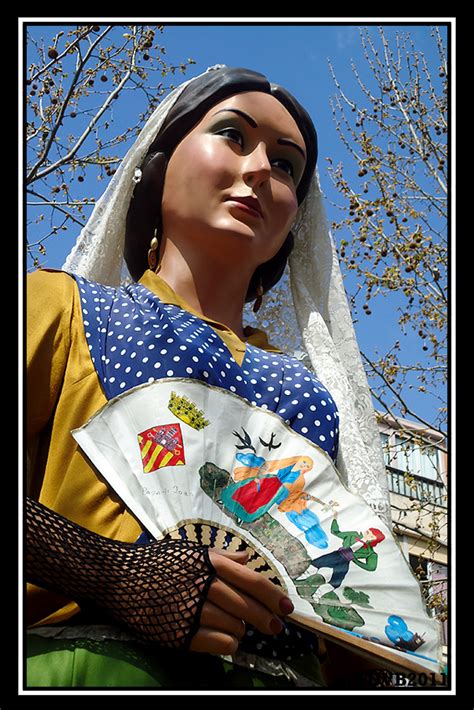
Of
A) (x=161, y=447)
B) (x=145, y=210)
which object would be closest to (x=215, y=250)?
(x=145, y=210)

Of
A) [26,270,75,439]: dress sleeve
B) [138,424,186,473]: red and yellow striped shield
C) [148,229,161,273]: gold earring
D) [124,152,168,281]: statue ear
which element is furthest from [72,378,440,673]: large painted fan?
[124,152,168,281]: statue ear

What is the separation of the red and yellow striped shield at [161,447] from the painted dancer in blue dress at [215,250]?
0.56ft

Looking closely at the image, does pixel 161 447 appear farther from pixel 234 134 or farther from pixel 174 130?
pixel 174 130

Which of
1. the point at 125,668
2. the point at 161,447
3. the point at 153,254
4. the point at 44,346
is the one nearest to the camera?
the point at 125,668

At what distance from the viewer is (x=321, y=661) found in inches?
86.8

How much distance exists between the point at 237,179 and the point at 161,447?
3.13 feet

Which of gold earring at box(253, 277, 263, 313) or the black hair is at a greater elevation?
the black hair

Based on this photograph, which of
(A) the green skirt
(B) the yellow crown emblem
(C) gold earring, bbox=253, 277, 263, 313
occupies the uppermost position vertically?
(C) gold earring, bbox=253, 277, 263, 313

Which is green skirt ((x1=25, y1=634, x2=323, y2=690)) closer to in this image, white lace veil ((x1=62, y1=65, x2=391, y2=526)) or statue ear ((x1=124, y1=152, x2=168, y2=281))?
white lace veil ((x1=62, y1=65, x2=391, y2=526))

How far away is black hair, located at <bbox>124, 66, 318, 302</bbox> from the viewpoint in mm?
2955

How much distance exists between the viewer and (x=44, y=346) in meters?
2.33

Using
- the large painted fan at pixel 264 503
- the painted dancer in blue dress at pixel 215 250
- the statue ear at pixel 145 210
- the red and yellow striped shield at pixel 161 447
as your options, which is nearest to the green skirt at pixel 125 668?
the painted dancer in blue dress at pixel 215 250

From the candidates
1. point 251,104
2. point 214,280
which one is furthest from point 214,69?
point 214,280

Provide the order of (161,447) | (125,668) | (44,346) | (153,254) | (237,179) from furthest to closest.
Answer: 1. (153,254)
2. (237,179)
3. (44,346)
4. (161,447)
5. (125,668)
